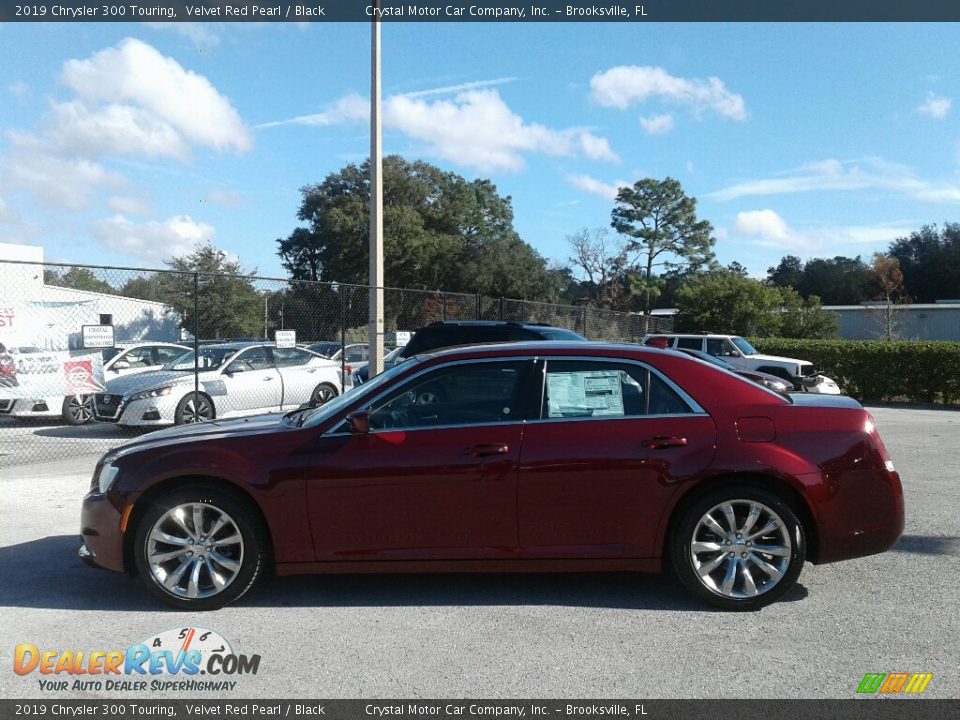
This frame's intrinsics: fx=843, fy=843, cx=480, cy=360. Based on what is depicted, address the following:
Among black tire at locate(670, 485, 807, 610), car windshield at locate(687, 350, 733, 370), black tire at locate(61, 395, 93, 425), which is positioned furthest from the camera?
black tire at locate(61, 395, 93, 425)

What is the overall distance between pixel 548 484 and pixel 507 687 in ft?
4.33

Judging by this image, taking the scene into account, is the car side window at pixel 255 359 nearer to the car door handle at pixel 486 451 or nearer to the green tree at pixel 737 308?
the car door handle at pixel 486 451

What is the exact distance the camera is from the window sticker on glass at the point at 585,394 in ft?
16.9

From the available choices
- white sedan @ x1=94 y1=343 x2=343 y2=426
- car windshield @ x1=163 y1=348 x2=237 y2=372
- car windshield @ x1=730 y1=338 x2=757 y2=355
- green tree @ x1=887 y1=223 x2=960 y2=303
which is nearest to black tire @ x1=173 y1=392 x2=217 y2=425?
white sedan @ x1=94 y1=343 x2=343 y2=426

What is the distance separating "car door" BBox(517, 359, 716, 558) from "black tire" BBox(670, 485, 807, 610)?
0.20 meters

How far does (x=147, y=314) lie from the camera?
3503 centimetres

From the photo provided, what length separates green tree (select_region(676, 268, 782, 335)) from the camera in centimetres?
3178

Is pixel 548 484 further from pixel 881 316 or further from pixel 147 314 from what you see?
pixel 881 316

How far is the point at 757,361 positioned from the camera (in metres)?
19.9

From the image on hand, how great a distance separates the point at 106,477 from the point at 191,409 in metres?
8.26

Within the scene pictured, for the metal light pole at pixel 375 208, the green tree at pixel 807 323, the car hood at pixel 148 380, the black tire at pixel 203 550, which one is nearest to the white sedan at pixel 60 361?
the car hood at pixel 148 380

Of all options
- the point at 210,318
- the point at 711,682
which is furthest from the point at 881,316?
the point at 711,682

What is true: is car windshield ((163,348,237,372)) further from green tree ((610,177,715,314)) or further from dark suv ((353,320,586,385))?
green tree ((610,177,715,314))
